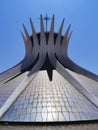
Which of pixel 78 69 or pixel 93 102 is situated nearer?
pixel 93 102

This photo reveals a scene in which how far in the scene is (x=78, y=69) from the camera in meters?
26.3

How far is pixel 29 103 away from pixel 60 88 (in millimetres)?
3371

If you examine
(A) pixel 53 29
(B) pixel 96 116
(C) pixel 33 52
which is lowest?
(B) pixel 96 116

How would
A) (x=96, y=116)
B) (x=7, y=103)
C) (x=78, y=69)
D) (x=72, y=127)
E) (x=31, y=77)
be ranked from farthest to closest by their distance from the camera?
(x=78, y=69) < (x=31, y=77) < (x=7, y=103) < (x=96, y=116) < (x=72, y=127)

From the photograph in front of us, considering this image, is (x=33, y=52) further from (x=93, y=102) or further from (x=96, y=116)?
(x=96, y=116)

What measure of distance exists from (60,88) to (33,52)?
342 inches

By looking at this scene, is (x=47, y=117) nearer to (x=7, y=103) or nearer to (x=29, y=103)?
(x=29, y=103)

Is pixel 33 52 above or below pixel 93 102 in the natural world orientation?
above

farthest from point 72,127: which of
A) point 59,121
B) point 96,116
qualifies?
point 96,116

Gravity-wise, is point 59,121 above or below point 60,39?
below

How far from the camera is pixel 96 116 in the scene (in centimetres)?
1638

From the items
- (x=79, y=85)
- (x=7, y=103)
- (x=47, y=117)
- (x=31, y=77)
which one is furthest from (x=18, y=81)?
(x=47, y=117)

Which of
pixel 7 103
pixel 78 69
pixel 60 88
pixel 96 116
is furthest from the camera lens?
pixel 78 69

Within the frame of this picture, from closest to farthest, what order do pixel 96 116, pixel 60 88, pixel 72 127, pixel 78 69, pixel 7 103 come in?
pixel 72 127
pixel 96 116
pixel 7 103
pixel 60 88
pixel 78 69
